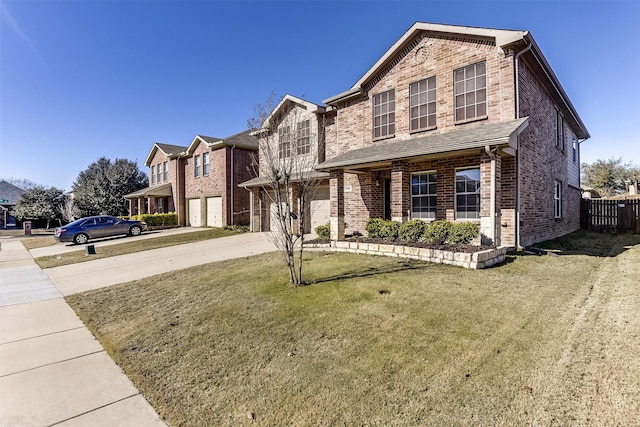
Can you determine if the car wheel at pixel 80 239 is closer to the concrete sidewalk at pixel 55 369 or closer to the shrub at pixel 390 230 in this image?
the concrete sidewalk at pixel 55 369

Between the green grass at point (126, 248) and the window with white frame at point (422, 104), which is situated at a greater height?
the window with white frame at point (422, 104)

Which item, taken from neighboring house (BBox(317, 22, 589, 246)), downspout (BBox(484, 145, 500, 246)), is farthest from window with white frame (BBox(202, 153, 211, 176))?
downspout (BBox(484, 145, 500, 246))

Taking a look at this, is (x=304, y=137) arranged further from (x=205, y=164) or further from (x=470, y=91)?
(x=205, y=164)

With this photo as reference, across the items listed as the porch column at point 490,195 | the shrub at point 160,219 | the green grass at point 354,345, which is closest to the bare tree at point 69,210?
the shrub at point 160,219

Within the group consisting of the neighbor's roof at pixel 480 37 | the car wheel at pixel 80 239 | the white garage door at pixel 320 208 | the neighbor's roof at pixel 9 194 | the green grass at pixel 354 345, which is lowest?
the green grass at pixel 354 345

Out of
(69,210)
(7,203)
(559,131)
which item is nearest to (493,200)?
(559,131)

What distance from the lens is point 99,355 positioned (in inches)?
164

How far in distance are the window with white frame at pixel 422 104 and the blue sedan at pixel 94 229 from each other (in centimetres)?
1863

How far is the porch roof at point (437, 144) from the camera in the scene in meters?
8.26

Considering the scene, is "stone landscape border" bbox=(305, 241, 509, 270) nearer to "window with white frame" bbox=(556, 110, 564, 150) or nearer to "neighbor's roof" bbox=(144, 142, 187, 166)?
"window with white frame" bbox=(556, 110, 564, 150)

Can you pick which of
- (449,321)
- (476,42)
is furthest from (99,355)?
(476,42)

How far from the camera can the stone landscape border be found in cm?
739

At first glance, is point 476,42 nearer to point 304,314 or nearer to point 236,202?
point 304,314

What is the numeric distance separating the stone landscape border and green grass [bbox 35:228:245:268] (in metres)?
10.0
